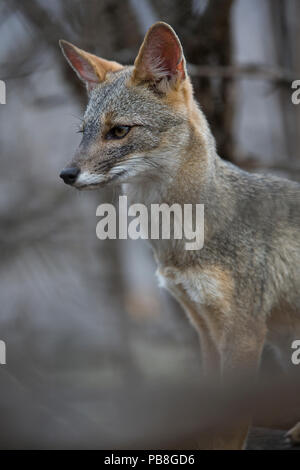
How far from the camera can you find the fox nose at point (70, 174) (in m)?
2.88

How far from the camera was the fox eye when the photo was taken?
3.15m

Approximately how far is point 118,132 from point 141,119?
15cm

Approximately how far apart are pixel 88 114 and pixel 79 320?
20.4 ft

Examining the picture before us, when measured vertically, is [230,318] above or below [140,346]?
below

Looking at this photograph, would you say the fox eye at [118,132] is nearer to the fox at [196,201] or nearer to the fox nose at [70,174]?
the fox at [196,201]

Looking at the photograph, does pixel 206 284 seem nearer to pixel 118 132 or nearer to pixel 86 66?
pixel 118 132

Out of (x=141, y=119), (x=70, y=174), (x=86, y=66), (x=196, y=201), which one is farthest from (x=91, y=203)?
(x=70, y=174)

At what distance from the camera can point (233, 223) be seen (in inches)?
135

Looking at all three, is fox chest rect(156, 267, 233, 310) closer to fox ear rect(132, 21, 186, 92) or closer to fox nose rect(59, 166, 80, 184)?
fox nose rect(59, 166, 80, 184)

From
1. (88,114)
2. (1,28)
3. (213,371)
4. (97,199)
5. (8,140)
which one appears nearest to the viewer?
(88,114)

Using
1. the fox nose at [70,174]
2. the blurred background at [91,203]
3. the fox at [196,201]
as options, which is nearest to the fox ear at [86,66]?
the fox at [196,201]

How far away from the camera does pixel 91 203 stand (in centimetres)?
849

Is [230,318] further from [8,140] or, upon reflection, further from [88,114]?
[8,140]
